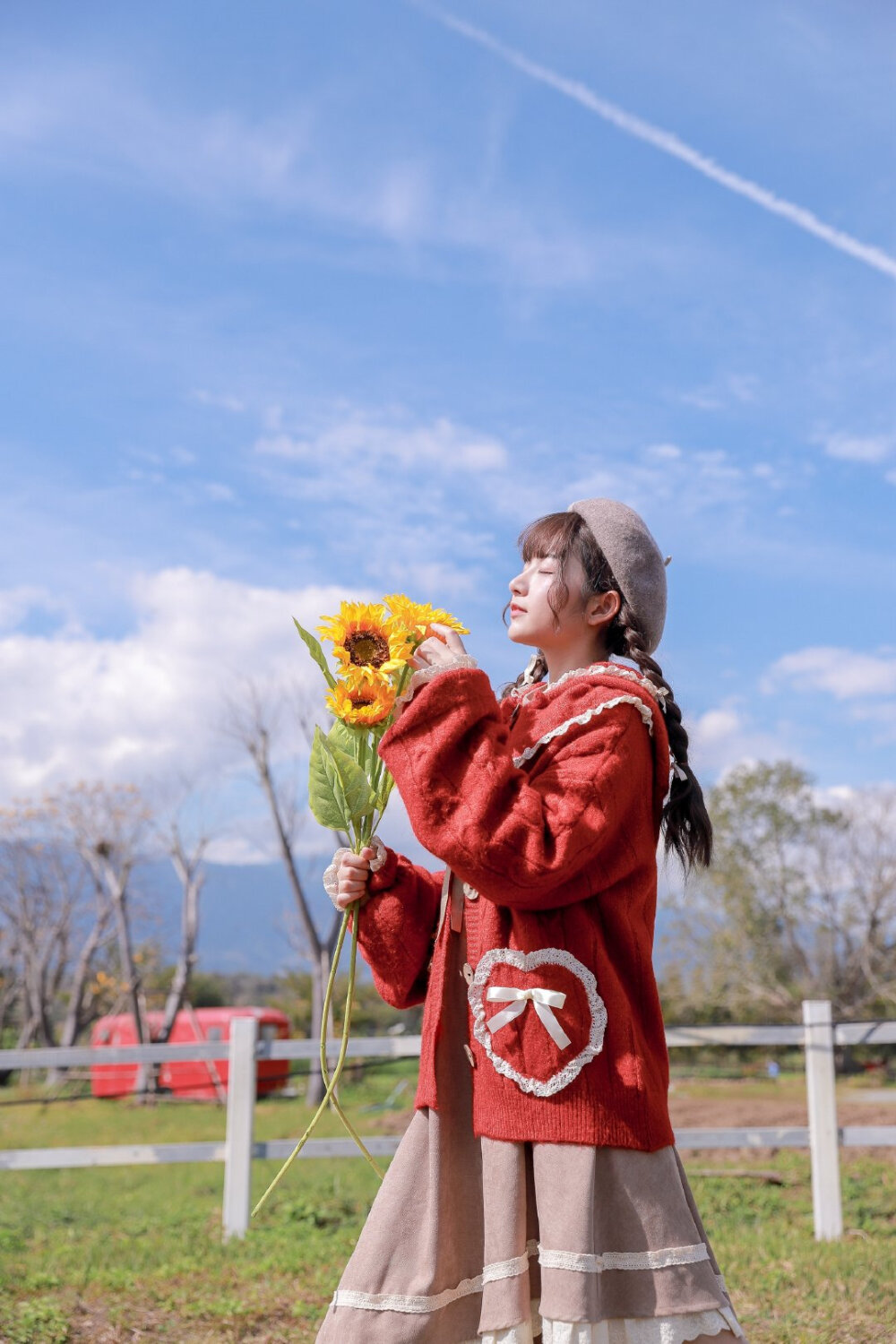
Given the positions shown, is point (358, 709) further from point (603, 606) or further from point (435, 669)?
point (603, 606)

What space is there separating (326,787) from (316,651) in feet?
0.83

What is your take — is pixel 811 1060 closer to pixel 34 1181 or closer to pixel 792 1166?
pixel 792 1166

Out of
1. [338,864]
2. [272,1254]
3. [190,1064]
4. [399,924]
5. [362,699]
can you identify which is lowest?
[190,1064]

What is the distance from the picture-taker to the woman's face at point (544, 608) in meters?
2.21

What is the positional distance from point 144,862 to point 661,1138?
18997mm

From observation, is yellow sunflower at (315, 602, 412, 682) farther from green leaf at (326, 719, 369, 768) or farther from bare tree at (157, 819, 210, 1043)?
bare tree at (157, 819, 210, 1043)

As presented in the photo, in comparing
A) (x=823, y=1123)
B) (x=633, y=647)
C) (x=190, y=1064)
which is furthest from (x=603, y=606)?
(x=190, y=1064)

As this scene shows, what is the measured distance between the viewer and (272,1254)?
5.13m

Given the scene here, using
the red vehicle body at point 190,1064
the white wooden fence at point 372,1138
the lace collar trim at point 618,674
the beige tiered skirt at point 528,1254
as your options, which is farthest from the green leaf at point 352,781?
the red vehicle body at point 190,1064

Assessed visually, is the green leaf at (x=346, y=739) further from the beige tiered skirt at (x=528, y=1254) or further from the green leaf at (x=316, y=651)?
the beige tiered skirt at (x=528, y=1254)

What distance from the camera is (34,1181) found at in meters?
8.90

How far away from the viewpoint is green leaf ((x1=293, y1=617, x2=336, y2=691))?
2.14m

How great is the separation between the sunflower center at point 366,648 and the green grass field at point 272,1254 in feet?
9.19

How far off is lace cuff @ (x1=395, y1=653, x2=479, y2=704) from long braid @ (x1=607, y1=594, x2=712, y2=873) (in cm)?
38
